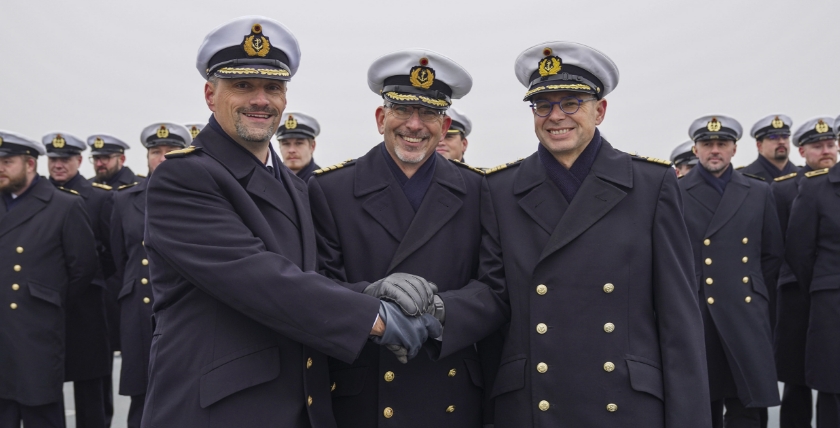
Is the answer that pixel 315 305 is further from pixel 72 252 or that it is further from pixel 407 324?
pixel 72 252

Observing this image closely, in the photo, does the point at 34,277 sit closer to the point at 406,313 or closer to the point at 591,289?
the point at 406,313

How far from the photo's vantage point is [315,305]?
2.31 m

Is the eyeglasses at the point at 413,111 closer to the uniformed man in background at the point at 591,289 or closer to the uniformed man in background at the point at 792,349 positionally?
the uniformed man in background at the point at 591,289

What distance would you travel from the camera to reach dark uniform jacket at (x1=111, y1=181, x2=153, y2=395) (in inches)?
196

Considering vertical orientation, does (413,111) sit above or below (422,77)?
below

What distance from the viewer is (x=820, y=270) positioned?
4.83 m

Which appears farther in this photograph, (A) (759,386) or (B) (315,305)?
(A) (759,386)

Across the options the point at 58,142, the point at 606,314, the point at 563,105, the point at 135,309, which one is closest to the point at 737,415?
the point at 606,314

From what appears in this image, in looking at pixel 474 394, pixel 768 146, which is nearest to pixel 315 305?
pixel 474 394

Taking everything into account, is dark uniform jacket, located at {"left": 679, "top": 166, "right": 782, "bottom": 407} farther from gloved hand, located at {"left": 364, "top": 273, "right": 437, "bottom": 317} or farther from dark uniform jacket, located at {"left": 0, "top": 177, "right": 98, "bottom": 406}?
dark uniform jacket, located at {"left": 0, "top": 177, "right": 98, "bottom": 406}

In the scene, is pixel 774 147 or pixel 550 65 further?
pixel 774 147

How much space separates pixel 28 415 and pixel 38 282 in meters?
0.88

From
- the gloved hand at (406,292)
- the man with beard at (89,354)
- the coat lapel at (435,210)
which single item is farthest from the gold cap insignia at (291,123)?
the gloved hand at (406,292)

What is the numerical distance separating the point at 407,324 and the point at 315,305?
0.32 meters
